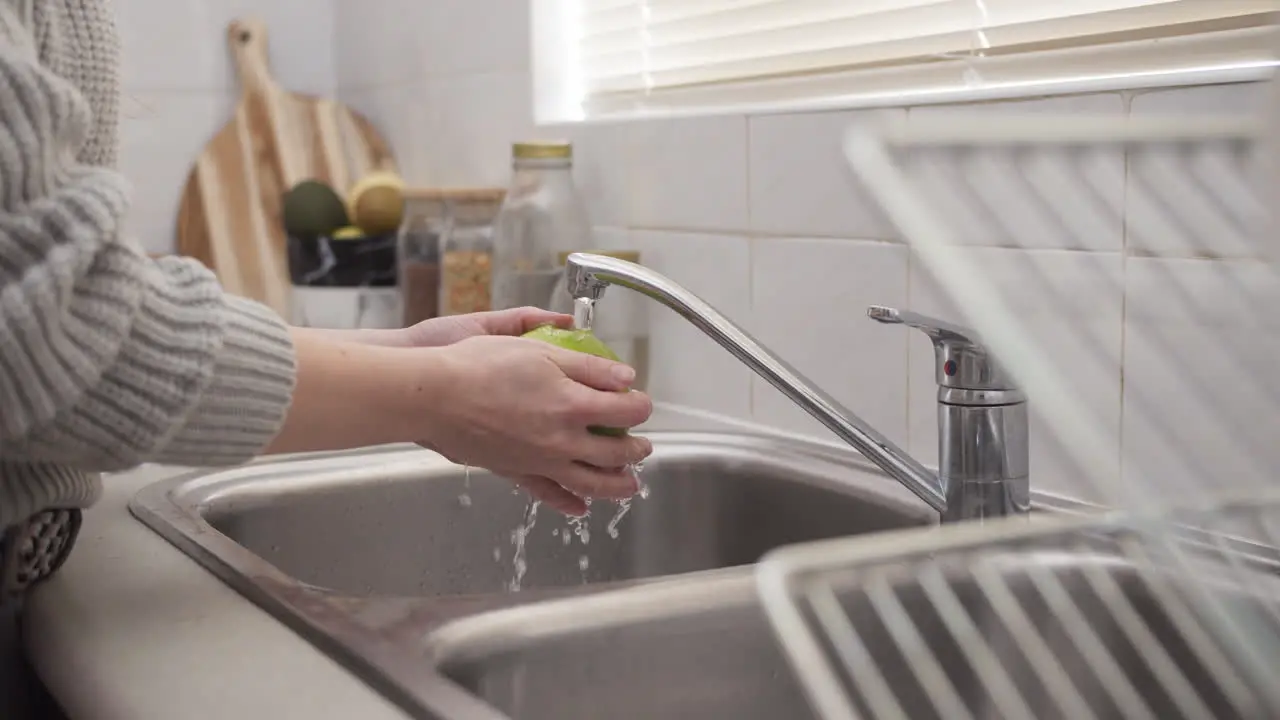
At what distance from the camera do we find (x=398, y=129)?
2035 millimetres

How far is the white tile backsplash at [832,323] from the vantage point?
113 centimetres

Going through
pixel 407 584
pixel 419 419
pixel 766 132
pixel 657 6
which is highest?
pixel 657 6

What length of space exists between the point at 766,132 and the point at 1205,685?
0.65 m

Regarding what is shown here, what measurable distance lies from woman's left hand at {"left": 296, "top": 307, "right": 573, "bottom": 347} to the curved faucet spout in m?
0.06

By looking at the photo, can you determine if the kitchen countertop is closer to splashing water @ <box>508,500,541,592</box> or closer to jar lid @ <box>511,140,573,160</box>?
splashing water @ <box>508,500,541,592</box>

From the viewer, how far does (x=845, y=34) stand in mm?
1237

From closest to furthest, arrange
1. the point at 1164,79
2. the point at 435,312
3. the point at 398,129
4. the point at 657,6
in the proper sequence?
the point at 1164,79 < the point at 657,6 < the point at 435,312 < the point at 398,129

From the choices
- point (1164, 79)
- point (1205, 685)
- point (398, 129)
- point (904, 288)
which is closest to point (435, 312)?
point (398, 129)

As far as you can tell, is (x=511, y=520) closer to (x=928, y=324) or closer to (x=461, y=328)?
(x=461, y=328)

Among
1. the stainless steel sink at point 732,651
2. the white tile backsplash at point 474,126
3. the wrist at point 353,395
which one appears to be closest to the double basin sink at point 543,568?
the stainless steel sink at point 732,651

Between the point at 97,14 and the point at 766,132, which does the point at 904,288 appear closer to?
the point at 766,132

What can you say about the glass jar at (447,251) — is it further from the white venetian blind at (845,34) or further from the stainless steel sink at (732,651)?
the stainless steel sink at (732,651)

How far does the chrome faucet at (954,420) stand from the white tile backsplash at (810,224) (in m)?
0.05

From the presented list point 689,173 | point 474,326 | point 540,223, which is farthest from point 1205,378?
point 540,223
